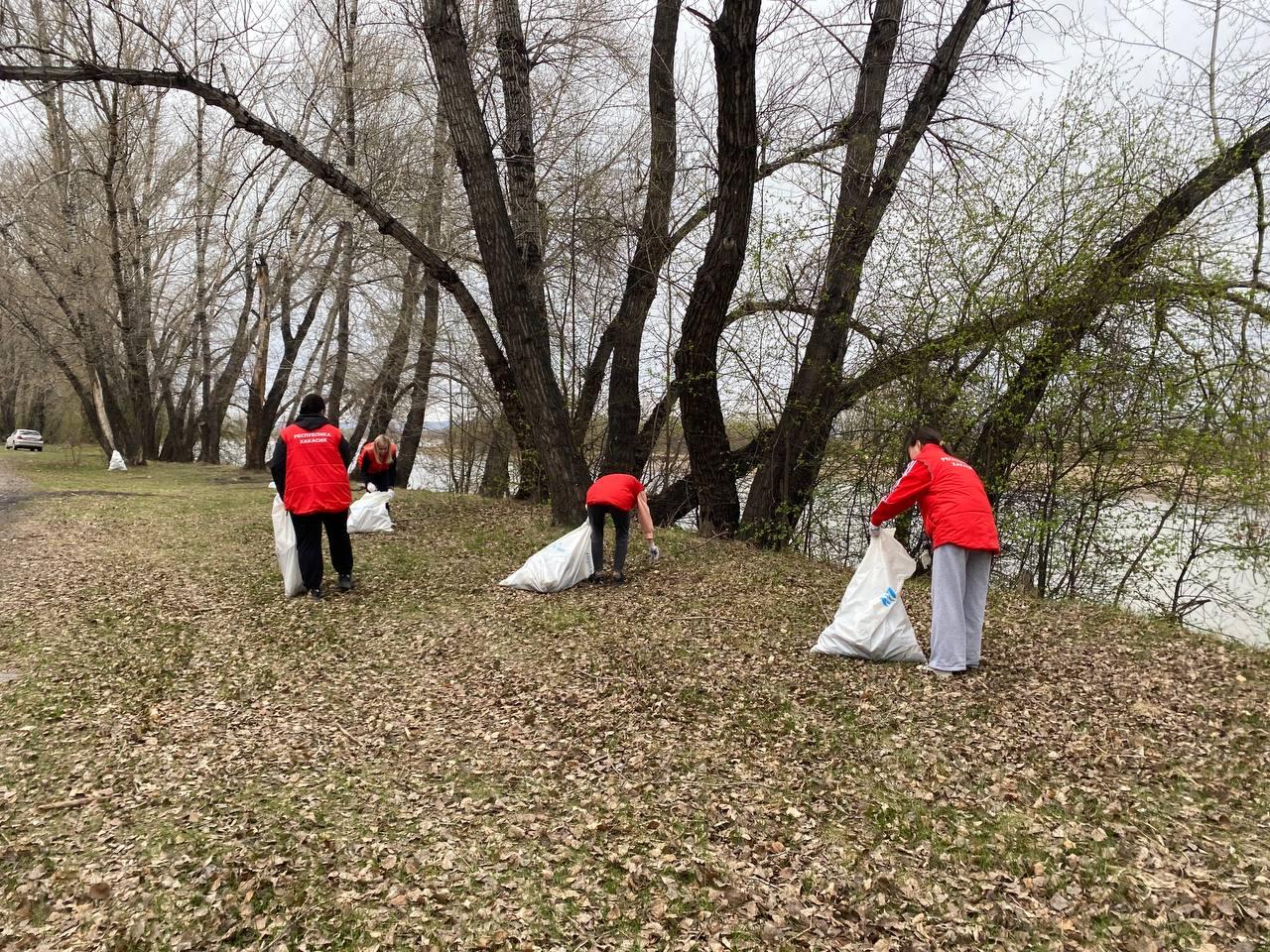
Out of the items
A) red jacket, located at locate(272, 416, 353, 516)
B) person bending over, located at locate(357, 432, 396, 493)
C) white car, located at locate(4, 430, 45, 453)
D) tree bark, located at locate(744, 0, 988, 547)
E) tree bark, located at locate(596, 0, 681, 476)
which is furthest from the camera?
white car, located at locate(4, 430, 45, 453)

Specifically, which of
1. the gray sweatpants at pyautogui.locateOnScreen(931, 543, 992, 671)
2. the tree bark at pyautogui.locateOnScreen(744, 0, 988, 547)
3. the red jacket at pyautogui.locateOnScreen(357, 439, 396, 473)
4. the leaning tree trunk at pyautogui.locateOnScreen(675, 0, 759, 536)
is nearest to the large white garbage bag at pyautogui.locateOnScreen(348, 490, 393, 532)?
the red jacket at pyautogui.locateOnScreen(357, 439, 396, 473)

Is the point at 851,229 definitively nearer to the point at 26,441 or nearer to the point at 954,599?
the point at 954,599

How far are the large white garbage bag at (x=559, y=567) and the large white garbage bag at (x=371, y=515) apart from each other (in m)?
3.20

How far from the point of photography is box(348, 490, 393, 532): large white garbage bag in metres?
9.59

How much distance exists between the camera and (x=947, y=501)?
4.90 meters

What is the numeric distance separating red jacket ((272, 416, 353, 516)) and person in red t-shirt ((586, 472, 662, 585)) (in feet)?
7.40

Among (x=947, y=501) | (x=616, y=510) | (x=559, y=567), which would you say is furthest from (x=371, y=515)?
(x=947, y=501)

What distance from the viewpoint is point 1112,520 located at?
7387 millimetres

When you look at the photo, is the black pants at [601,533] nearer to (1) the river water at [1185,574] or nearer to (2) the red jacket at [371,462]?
(2) the red jacket at [371,462]

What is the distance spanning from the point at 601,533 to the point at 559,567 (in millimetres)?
538

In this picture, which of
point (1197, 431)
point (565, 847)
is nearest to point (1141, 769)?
point (565, 847)

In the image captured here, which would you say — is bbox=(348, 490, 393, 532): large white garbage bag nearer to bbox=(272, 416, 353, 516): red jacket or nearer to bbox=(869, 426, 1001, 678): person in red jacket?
bbox=(272, 416, 353, 516): red jacket

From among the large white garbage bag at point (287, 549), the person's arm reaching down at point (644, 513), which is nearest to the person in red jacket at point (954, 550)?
the person's arm reaching down at point (644, 513)

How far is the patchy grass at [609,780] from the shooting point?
9.93ft
